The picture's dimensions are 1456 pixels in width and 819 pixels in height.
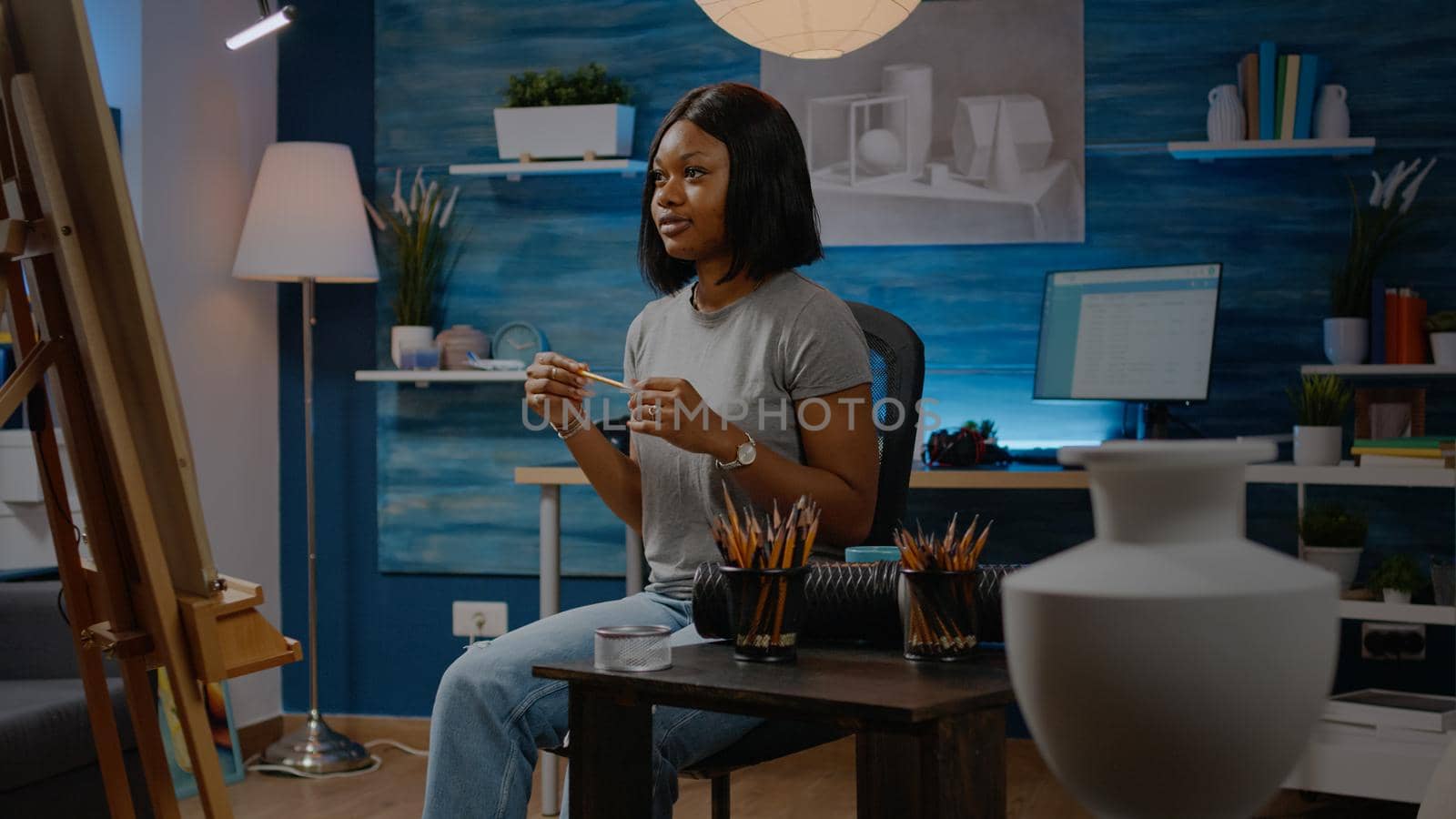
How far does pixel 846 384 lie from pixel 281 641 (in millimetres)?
761

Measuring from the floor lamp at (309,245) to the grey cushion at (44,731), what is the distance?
1145 millimetres

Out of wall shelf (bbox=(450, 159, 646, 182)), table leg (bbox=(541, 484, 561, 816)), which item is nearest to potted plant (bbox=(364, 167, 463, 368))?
wall shelf (bbox=(450, 159, 646, 182))

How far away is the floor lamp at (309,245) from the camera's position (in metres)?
3.75

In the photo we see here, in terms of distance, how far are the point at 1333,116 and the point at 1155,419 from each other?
2.84 ft

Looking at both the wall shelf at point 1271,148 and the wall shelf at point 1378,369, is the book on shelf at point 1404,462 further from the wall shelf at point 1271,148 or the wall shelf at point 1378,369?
the wall shelf at point 1271,148

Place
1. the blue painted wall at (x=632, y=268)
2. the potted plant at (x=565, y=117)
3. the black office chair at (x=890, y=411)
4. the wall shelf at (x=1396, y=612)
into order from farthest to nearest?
1. the potted plant at (x=565, y=117)
2. the blue painted wall at (x=632, y=268)
3. the wall shelf at (x=1396, y=612)
4. the black office chair at (x=890, y=411)

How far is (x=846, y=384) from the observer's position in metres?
1.85

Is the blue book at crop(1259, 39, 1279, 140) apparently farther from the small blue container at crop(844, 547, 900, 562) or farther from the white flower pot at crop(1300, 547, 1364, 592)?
the small blue container at crop(844, 547, 900, 562)

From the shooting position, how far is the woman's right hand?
6.08ft

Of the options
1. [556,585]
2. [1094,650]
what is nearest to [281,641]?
[1094,650]

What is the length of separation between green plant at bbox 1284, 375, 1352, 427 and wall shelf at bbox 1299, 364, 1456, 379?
0.08 metres

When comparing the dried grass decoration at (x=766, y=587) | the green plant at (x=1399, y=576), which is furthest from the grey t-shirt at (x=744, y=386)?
the green plant at (x=1399, y=576)

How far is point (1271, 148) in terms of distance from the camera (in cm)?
347

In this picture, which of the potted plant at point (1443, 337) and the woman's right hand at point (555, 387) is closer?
the woman's right hand at point (555, 387)
